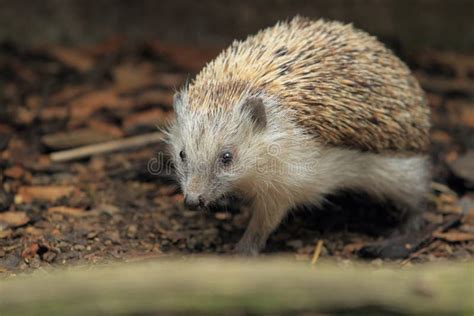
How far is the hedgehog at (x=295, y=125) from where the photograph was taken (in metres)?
6.21

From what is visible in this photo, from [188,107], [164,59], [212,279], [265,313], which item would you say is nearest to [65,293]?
[212,279]

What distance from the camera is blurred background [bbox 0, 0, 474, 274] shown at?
6.68m

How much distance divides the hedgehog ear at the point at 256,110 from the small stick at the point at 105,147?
1970 mm

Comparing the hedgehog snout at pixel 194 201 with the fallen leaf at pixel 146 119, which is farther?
the fallen leaf at pixel 146 119

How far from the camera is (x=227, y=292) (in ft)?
12.9

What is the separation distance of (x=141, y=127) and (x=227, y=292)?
4.78 meters

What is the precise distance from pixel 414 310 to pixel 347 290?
1.30 feet

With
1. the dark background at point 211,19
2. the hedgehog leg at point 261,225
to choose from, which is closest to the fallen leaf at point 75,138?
the dark background at point 211,19

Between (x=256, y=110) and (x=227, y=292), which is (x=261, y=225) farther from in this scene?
(x=227, y=292)

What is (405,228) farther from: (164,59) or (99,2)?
(99,2)

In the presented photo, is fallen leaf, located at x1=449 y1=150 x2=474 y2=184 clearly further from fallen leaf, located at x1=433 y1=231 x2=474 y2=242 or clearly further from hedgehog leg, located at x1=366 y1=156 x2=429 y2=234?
fallen leaf, located at x1=433 y1=231 x2=474 y2=242

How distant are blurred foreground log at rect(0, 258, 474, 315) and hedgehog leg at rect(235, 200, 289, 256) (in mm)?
2619

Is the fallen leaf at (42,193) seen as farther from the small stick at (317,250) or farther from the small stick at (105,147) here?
the small stick at (317,250)

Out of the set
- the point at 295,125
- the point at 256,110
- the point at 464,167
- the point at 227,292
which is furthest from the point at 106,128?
the point at 227,292
